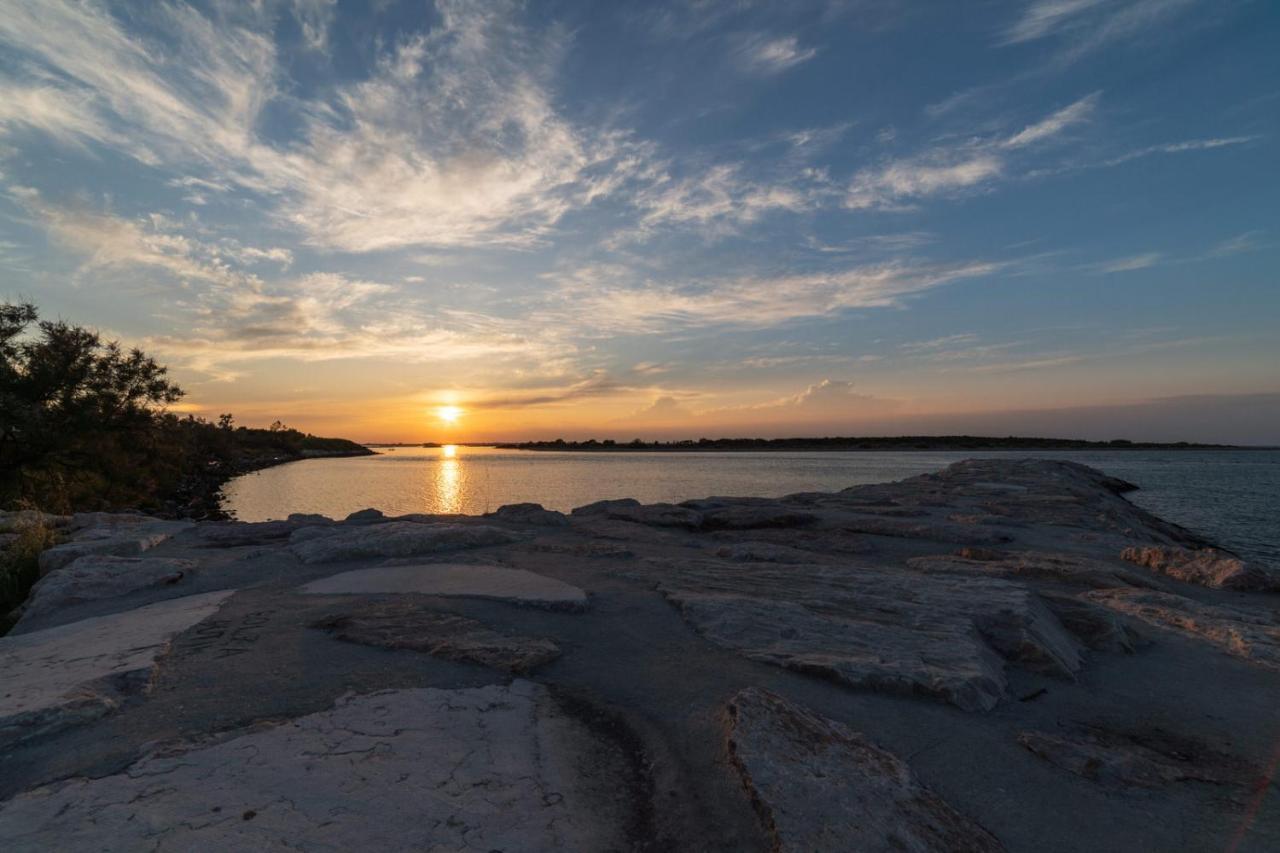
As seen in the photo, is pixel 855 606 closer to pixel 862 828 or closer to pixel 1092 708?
pixel 1092 708

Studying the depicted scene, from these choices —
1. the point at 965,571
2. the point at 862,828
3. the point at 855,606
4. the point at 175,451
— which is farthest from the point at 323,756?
the point at 175,451

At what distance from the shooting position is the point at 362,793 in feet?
8.24

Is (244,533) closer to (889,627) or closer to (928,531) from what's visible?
(889,627)

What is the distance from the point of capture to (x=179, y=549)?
28.4ft

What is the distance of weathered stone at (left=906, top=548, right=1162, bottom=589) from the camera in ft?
21.6

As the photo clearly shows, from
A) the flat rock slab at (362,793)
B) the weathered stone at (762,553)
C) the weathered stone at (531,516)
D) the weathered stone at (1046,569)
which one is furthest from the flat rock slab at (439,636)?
the weathered stone at (531,516)

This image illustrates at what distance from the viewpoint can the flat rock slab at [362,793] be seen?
2.24 m

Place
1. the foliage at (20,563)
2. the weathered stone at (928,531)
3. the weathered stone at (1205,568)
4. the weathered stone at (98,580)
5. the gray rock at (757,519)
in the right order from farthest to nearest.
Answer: the gray rock at (757,519) → the weathered stone at (928,531) → the foliage at (20,563) → the weathered stone at (1205,568) → the weathered stone at (98,580)

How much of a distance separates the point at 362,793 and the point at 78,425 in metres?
25.7

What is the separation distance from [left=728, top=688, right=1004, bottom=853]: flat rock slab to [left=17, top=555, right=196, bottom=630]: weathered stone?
6.46 m

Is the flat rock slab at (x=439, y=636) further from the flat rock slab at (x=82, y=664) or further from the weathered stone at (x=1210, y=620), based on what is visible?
the weathered stone at (x=1210, y=620)

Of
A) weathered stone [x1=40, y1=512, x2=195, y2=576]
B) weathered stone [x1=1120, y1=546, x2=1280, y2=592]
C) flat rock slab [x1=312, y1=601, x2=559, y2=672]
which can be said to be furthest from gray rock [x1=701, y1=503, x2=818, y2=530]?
weathered stone [x1=40, y1=512, x2=195, y2=576]

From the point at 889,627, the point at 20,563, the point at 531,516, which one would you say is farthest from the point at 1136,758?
the point at 20,563

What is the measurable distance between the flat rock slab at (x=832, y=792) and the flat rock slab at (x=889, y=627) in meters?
0.86
